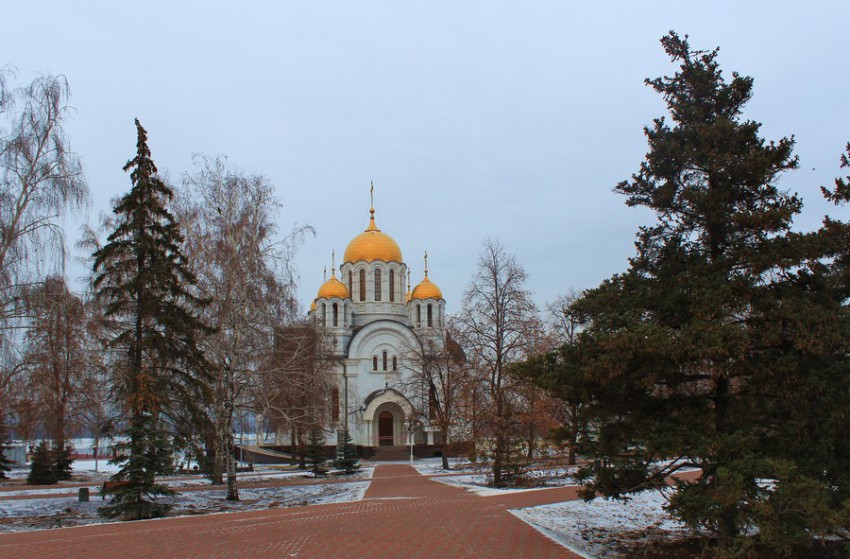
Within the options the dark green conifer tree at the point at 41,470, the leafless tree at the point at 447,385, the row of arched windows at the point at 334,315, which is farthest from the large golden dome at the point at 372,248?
the dark green conifer tree at the point at 41,470

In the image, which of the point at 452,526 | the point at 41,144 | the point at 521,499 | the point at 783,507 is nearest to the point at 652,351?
the point at 783,507

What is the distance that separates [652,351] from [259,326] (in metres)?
14.9

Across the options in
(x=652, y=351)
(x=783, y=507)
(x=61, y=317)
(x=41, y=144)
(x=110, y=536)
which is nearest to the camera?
(x=783, y=507)

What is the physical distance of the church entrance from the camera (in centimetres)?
4741

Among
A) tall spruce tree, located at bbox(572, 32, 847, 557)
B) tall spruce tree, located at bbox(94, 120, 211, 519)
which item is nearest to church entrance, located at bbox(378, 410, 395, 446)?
tall spruce tree, located at bbox(94, 120, 211, 519)

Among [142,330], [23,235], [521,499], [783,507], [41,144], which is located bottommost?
[521,499]

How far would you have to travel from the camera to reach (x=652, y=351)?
25.6 feet

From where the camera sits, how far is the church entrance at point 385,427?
47.4m

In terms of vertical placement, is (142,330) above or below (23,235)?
below

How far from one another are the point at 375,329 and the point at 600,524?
36751 mm

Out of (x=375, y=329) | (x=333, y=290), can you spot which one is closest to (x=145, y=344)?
(x=375, y=329)

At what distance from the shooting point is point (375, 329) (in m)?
48.0

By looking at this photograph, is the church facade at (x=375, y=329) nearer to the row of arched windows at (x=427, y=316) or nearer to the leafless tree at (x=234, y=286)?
the row of arched windows at (x=427, y=316)

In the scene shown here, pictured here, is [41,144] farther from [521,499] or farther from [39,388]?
[521,499]
